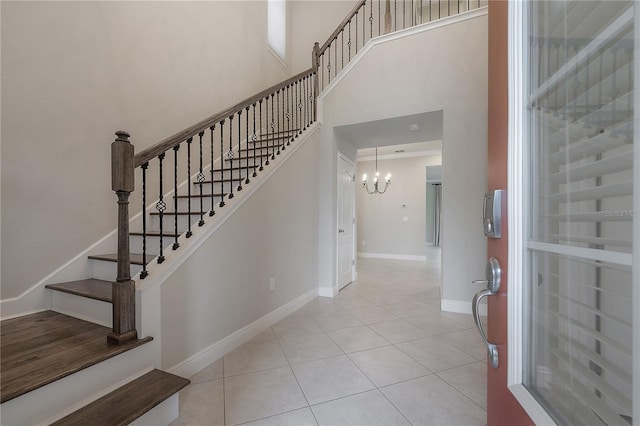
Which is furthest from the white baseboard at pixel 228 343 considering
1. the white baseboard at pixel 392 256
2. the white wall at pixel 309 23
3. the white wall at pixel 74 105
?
the white wall at pixel 309 23

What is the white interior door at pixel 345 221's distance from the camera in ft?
13.7

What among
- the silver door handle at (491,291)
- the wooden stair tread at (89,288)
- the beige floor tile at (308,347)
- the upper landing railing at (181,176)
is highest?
the upper landing railing at (181,176)

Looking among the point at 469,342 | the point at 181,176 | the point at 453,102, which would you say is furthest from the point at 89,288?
the point at 453,102

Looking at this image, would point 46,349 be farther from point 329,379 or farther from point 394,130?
point 394,130

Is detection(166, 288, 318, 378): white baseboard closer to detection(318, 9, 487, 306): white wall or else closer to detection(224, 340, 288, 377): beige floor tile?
detection(224, 340, 288, 377): beige floor tile

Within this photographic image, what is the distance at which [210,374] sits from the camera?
1957 mm

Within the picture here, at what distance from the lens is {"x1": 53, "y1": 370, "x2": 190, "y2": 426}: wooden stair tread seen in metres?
1.21

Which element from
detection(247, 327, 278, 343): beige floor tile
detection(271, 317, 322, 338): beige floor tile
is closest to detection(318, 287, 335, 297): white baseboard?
detection(271, 317, 322, 338): beige floor tile

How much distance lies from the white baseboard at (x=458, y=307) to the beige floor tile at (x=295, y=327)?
161 cm

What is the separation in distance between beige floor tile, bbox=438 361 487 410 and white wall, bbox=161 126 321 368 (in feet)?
5.57

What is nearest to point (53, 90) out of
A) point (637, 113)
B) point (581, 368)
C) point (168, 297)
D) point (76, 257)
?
point (76, 257)

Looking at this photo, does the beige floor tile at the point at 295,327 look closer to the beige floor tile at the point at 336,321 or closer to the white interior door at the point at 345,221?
the beige floor tile at the point at 336,321

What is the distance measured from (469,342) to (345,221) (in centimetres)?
239

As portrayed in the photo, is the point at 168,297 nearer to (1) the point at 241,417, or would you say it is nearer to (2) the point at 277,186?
(1) the point at 241,417
